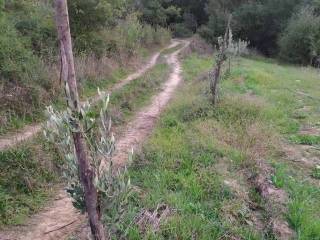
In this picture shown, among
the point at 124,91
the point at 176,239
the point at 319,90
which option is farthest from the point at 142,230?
the point at 319,90

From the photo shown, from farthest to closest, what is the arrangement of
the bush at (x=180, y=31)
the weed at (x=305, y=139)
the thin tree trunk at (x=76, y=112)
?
the bush at (x=180, y=31), the weed at (x=305, y=139), the thin tree trunk at (x=76, y=112)

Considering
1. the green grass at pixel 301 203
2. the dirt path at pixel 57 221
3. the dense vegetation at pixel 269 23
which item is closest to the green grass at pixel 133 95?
the dirt path at pixel 57 221

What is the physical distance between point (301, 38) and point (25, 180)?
26603 mm

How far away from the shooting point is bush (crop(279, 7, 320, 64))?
27.5 m

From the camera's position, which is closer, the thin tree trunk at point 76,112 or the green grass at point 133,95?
the thin tree trunk at point 76,112

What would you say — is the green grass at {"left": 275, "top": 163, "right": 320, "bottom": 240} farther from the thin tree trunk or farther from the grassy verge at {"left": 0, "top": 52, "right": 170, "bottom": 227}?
the grassy verge at {"left": 0, "top": 52, "right": 170, "bottom": 227}

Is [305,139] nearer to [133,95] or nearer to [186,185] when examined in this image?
[186,185]

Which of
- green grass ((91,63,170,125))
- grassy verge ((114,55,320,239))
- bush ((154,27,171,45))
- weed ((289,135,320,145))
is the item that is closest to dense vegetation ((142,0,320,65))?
bush ((154,27,171,45))

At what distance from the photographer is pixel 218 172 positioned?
6094 mm

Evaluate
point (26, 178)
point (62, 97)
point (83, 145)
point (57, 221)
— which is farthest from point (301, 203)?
point (62, 97)

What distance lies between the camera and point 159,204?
5.07 meters

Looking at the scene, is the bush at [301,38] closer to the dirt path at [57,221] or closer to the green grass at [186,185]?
the green grass at [186,185]

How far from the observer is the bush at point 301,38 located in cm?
2747

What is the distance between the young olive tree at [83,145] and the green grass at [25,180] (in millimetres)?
2097
